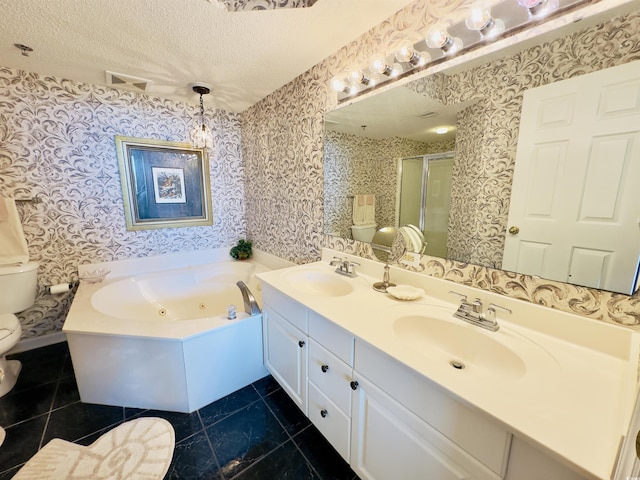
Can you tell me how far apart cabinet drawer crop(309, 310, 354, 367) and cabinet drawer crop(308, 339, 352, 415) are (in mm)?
30

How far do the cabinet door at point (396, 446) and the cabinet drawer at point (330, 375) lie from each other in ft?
0.19

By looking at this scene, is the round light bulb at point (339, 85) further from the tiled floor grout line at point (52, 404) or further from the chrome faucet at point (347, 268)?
the tiled floor grout line at point (52, 404)

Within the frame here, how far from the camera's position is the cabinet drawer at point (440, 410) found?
64 centimetres

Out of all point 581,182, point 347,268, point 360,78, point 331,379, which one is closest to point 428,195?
point 581,182

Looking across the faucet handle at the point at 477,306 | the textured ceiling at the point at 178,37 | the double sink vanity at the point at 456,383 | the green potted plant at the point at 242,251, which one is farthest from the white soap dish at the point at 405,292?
the green potted plant at the point at 242,251

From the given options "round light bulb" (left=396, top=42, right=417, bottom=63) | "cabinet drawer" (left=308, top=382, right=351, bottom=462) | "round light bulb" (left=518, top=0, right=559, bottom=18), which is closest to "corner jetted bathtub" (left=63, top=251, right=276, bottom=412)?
"cabinet drawer" (left=308, top=382, right=351, bottom=462)

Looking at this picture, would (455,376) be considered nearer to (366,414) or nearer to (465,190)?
(366,414)

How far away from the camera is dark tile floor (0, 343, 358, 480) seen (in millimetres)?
1257

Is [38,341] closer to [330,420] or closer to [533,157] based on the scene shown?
[330,420]

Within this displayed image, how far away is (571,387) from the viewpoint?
2.29ft

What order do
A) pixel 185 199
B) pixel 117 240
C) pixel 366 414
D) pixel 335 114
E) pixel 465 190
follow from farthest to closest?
pixel 185 199, pixel 117 240, pixel 335 114, pixel 465 190, pixel 366 414

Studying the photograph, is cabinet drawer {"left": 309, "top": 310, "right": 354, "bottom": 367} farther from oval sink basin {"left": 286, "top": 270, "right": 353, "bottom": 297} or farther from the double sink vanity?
oval sink basin {"left": 286, "top": 270, "right": 353, "bottom": 297}

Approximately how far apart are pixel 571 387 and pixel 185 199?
2.88 m

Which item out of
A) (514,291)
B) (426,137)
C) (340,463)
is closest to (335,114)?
(426,137)
